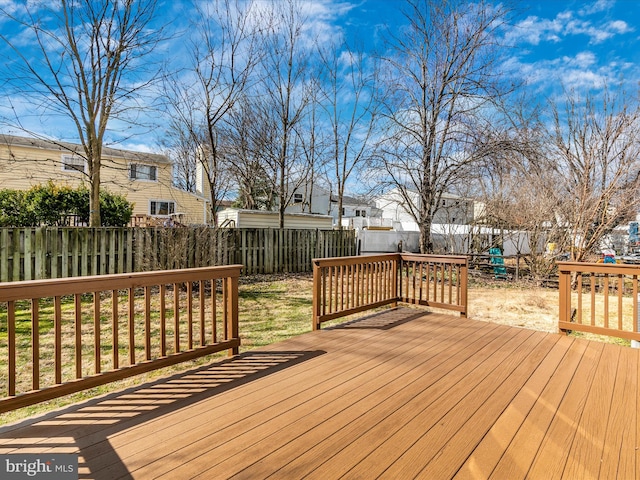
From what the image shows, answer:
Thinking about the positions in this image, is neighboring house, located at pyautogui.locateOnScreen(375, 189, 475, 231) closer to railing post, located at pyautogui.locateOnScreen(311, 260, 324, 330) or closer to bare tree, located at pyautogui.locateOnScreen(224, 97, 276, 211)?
bare tree, located at pyautogui.locateOnScreen(224, 97, 276, 211)

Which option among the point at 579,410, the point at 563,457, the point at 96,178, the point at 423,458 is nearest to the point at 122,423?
the point at 423,458

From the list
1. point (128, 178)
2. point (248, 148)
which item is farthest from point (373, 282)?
point (128, 178)

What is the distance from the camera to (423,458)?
174cm

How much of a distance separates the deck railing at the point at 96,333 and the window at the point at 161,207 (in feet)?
40.5

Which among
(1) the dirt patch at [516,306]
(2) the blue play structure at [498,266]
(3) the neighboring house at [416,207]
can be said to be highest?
(3) the neighboring house at [416,207]

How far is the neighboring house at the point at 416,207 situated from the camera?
397 inches

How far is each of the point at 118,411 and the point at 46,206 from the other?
11.2m

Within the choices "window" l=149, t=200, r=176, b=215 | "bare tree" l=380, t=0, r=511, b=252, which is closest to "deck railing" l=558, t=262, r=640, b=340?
"bare tree" l=380, t=0, r=511, b=252

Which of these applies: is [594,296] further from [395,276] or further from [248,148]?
[248,148]

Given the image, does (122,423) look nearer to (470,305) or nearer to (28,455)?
(28,455)

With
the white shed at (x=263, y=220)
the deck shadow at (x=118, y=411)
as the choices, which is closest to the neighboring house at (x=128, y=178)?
the white shed at (x=263, y=220)
